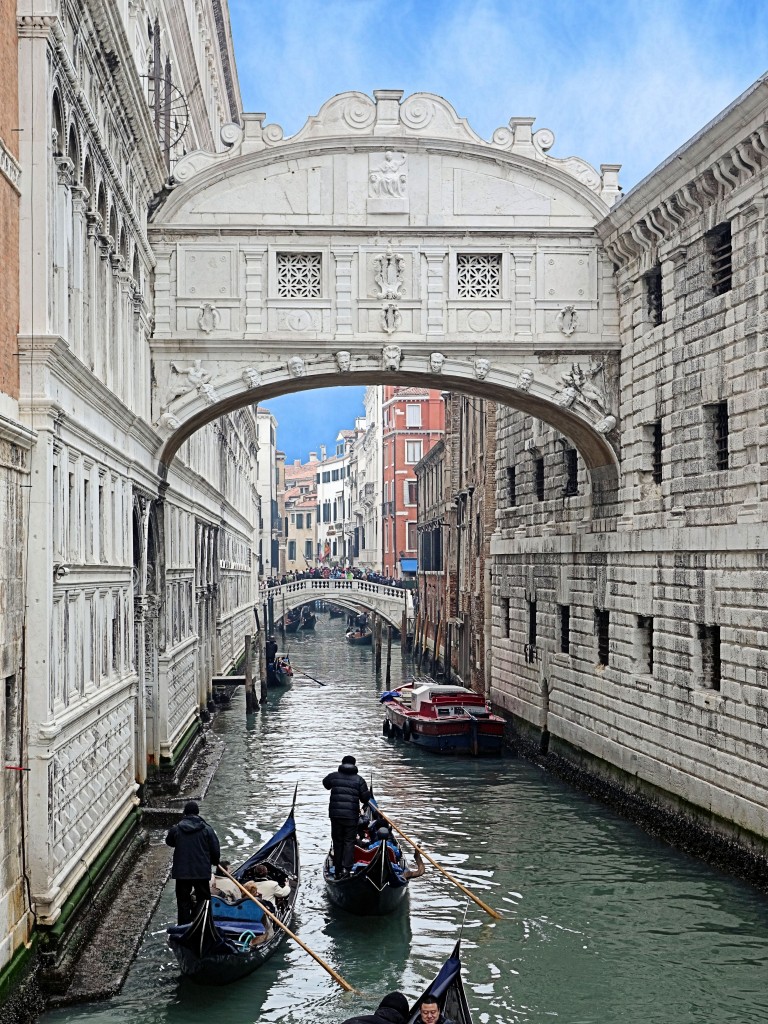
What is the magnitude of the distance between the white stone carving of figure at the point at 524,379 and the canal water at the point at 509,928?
206 inches

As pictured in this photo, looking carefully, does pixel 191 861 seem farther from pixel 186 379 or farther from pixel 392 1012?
pixel 186 379

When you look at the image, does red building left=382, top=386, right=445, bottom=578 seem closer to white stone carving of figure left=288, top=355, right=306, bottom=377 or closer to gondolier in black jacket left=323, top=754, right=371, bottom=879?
white stone carving of figure left=288, top=355, right=306, bottom=377

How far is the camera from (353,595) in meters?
45.4

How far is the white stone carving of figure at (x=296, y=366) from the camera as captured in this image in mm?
16469

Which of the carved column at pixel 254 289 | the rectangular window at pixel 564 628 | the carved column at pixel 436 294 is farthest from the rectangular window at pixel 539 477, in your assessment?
the carved column at pixel 254 289

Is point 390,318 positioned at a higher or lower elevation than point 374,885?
higher

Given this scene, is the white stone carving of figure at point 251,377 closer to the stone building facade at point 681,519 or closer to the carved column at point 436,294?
Result: the carved column at point 436,294

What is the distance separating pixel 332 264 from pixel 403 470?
4002 centimetres

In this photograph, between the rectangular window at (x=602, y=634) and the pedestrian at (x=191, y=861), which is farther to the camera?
the rectangular window at (x=602, y=634)

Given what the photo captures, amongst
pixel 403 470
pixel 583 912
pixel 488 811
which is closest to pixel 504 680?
pixel 488 811

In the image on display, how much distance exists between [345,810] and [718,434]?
18.2 ft

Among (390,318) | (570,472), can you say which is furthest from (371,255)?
(570,472)

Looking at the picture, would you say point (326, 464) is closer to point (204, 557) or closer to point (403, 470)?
point (403, 470)

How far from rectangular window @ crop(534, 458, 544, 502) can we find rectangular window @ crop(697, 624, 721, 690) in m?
7.11
